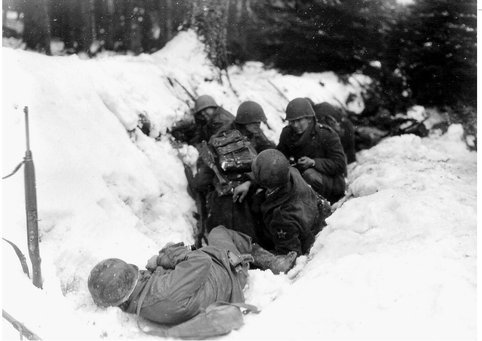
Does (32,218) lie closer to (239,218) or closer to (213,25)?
(239,218)

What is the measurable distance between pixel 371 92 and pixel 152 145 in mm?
4229

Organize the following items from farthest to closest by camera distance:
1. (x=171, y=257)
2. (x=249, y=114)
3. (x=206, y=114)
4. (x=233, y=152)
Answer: (x=206, y=114), (x=249, y=114), (x=233, y=152), (x=171, y=257)

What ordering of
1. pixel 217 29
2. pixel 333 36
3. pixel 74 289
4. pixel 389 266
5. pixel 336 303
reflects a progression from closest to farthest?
pixel 336 303 < pixel 389 266 < pixel 74 289 < pixel 217 29 < pixel 333 36

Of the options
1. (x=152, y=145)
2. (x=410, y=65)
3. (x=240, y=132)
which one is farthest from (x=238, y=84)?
(x=410, y=65)

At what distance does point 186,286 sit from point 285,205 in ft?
5.38

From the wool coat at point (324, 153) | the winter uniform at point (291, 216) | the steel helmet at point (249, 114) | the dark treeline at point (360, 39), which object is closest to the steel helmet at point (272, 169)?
the winter uniform at point (291, 216)

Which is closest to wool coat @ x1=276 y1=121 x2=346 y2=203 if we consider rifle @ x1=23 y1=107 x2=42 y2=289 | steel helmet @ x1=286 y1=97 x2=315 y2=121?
steel helmet @ x1=286 y1=97 x2=315 y2=121

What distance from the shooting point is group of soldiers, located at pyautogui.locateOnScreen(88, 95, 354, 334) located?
10.4ft

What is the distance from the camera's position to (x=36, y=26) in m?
5.02

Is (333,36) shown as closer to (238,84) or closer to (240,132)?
(238,84)

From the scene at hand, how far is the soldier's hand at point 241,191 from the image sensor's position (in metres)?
4.97

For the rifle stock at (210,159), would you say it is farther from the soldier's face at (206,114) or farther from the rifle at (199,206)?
the soldier's face at (206,114)

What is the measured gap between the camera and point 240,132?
566 centimetres

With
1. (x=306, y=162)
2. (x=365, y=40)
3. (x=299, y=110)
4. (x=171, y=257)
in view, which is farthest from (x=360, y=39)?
(x=171, y=257)
